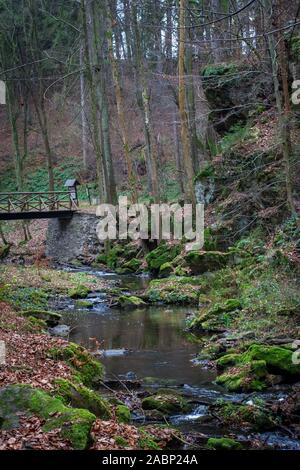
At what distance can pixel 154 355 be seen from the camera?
11336 millimetres

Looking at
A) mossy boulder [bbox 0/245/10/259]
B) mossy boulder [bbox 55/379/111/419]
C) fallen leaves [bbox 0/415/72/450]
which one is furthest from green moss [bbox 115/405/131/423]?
mossy boulder [bbox 0/245/10/259]

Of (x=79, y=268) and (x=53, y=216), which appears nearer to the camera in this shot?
(x=79, y=268)

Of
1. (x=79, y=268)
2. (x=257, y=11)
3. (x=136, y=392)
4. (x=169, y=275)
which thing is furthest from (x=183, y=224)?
(x=136, y=392)

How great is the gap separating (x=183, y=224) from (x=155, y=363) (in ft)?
35.4

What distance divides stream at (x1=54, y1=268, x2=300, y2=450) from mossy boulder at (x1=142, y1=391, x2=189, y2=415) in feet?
0.50

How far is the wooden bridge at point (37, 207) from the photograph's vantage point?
87.4 feet

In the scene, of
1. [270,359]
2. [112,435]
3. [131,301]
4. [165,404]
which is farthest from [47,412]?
[131,301]

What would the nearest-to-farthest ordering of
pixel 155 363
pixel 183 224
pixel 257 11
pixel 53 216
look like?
pixel 155 363
pixel 257 11
pixel 183 224
pixel 53 216

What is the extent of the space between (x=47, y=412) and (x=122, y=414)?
172 centimetres

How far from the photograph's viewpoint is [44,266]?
2233 centimetres

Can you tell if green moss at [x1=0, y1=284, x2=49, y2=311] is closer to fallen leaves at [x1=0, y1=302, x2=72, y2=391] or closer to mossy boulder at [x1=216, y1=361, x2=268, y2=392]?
fallen leaves at [x1=0, y1=302, x2=72, y2=391]

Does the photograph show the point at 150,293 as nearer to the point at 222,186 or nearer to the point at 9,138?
the point at 222,186

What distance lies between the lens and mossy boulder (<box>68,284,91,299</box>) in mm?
17953

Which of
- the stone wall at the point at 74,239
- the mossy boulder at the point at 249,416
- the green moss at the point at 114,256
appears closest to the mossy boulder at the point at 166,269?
the green moss at the point at 114,256
